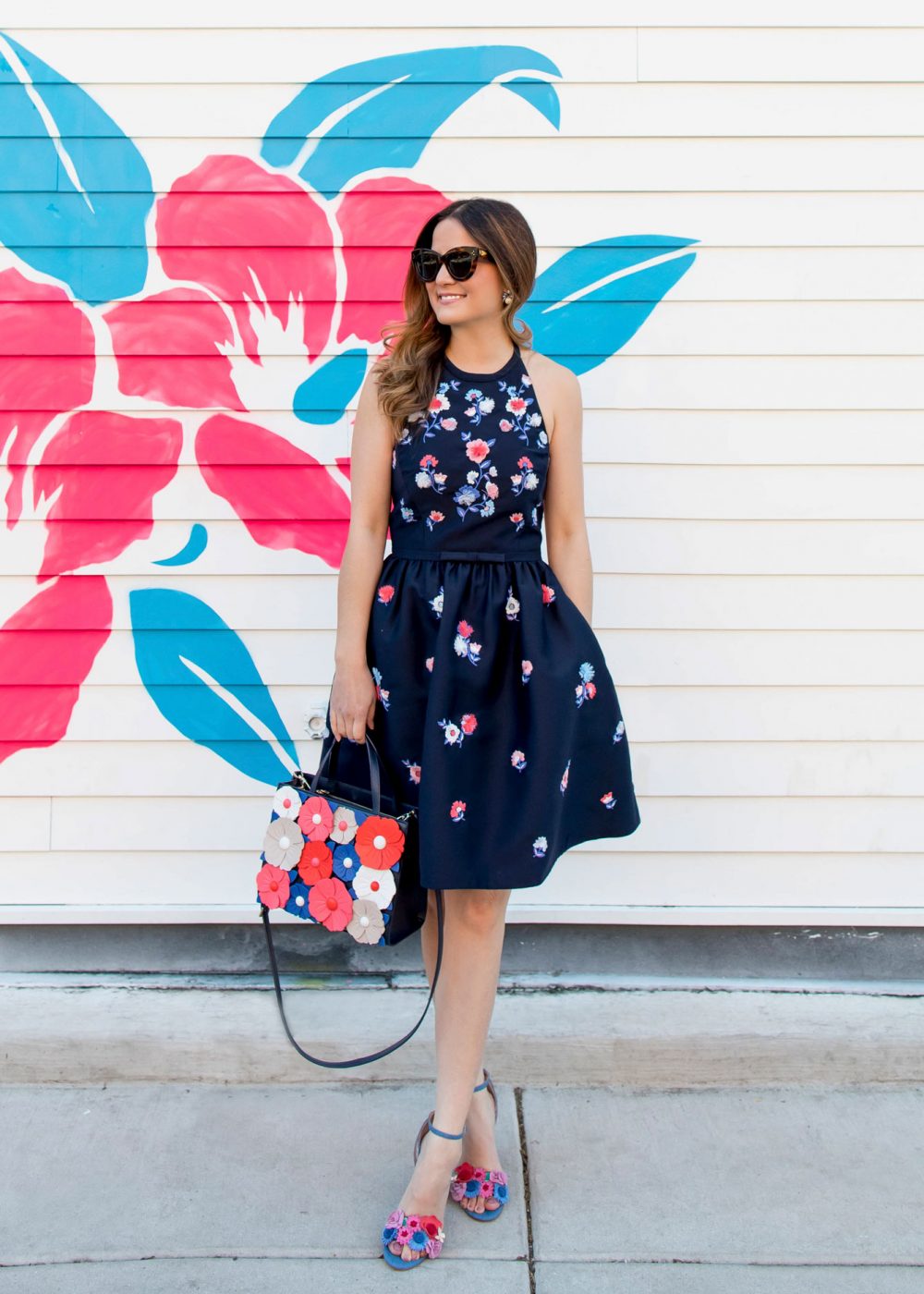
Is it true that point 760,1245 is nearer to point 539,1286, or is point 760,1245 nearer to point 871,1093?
point 539,1286

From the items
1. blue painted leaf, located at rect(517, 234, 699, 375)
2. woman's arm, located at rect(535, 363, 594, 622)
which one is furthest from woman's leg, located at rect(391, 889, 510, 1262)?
blue painted leaf, located at rect(517, 234, 699, 375)

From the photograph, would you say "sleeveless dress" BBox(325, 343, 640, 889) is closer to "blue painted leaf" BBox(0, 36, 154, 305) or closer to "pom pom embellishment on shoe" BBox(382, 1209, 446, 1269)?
"pom pom embellishment on shoe" BBox(382, 1209, 446, 1269)

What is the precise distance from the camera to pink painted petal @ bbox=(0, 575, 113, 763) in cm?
278

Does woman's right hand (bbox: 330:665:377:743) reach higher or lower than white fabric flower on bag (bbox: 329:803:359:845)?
higher

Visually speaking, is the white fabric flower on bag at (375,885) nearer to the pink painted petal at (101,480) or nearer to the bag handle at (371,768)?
the bag handle at (371,768)

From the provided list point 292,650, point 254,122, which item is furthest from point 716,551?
point 254,122

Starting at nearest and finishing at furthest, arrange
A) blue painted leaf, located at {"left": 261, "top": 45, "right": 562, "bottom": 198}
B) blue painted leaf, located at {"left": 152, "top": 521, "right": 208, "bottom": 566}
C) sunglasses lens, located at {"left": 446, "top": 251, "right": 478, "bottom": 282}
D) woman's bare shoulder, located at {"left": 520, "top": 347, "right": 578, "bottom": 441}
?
sunglasses lens, located at {"left": 446, "top": 251, "right": 478, "bottom": 282} → woman's bare shoulder, located at {"left": 520, "top": 347, "right": 578, "bottom": 441} → blue painted leaf, located at {"left": 261, "top": 45, "right": 562, "bottom": 198} → blue painted leaf, located at {"left": 152, "top": 521, "right": 208, "bottom": 566}

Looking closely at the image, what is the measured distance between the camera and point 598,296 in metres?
2.72

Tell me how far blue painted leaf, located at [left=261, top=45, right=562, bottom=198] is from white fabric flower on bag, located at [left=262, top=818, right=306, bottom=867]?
60.3 inches

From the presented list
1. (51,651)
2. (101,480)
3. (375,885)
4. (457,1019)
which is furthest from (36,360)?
(457,1019)

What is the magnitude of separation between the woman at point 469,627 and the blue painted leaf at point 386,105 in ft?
2.52

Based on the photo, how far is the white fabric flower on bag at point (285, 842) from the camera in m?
2.09

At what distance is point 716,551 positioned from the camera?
109 inches

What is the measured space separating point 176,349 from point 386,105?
75 centimetres
